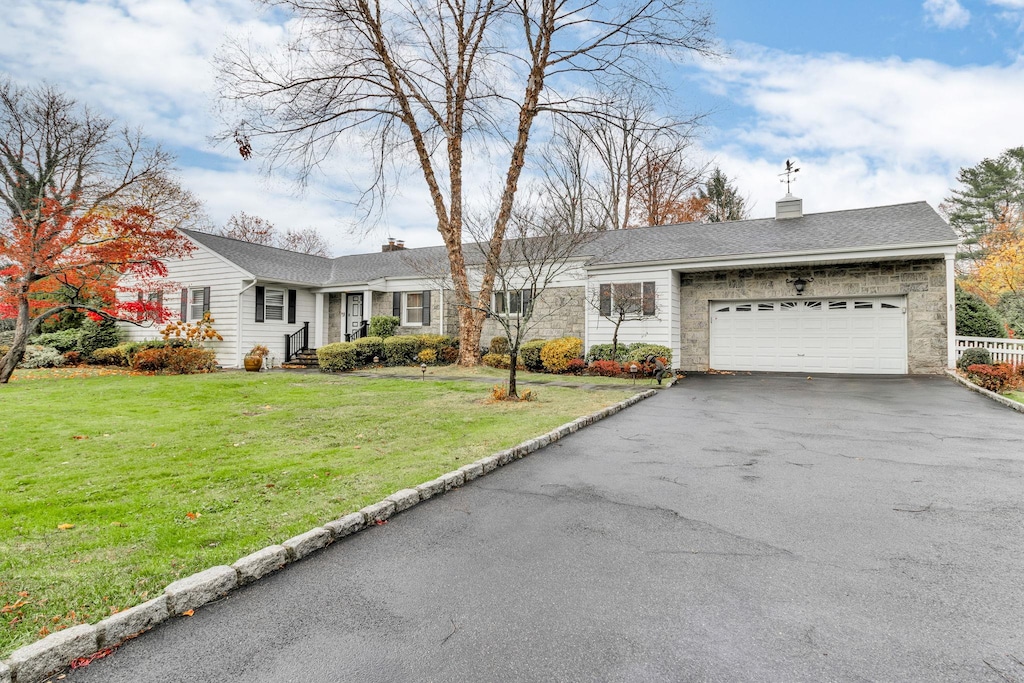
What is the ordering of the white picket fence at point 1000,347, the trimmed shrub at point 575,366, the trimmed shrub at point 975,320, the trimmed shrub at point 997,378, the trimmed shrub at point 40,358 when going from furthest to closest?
the trimmed shrub at point 40,358 < the trimmed shrub at point 575,366 < the trimmed shrub at point 975,320 < the white picket fence at point 1000,347 < the trimmed shrub at point 997,378

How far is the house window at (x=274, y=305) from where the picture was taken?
60.2ft

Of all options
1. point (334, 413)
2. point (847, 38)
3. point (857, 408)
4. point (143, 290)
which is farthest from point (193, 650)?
point (143, 290)

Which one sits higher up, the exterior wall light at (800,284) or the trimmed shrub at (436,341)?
the exterior wall light at (800,284)

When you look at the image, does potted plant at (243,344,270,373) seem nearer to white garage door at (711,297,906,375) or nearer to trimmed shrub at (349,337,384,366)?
trimmed shrub at (349,337,384,366)

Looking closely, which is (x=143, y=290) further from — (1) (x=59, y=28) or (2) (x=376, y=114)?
(2) (x=376, y=114)

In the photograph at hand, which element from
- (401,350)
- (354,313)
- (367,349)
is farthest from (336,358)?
(354,313)

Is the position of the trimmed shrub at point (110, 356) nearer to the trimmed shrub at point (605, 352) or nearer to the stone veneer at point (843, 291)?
the trimmed shrub at point (605, 352)

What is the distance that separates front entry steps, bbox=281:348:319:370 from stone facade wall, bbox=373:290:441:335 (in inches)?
121

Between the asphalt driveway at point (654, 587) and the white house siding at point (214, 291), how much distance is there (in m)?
15.6

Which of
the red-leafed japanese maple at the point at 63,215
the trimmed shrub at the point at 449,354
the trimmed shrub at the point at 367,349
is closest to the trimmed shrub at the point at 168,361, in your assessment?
the red-leafed japanese maple at the point at 63,215

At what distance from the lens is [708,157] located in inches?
Result: 1165

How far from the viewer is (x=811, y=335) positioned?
14.8m

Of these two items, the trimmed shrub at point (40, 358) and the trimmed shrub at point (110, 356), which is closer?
the trimmed shrub at point (40, 358)

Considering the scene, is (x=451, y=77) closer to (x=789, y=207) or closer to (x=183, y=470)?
(x=789, y=207)
